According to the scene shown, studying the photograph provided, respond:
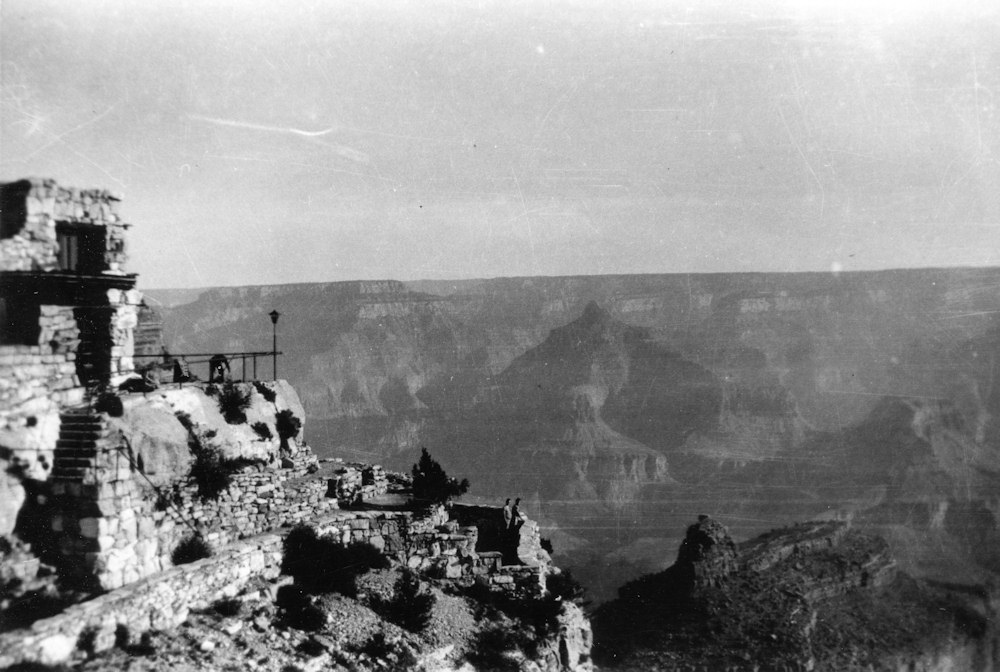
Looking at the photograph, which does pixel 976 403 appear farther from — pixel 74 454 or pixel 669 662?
pixel 74 454

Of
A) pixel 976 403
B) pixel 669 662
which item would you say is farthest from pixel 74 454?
pixel 976 403

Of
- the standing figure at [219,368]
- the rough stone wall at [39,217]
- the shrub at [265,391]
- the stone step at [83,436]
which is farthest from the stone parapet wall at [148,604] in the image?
the rough stone wall at [39,217]

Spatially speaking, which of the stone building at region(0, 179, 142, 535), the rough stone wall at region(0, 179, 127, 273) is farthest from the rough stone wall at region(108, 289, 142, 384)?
the rough stone wall at region(0, 179, 127, 273)

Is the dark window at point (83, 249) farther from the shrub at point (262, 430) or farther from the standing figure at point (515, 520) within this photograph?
the standing figure at point (515, 520)

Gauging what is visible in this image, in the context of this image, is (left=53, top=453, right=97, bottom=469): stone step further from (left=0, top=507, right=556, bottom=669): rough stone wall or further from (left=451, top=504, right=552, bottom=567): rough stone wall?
(left=451, top=504, right=552, bottom=567): rough stone wall

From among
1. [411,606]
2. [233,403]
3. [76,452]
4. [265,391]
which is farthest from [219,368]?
[411,606]

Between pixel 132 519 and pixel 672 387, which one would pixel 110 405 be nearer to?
pixel 132 519

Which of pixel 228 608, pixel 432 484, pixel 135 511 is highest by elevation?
pixel 135 511
